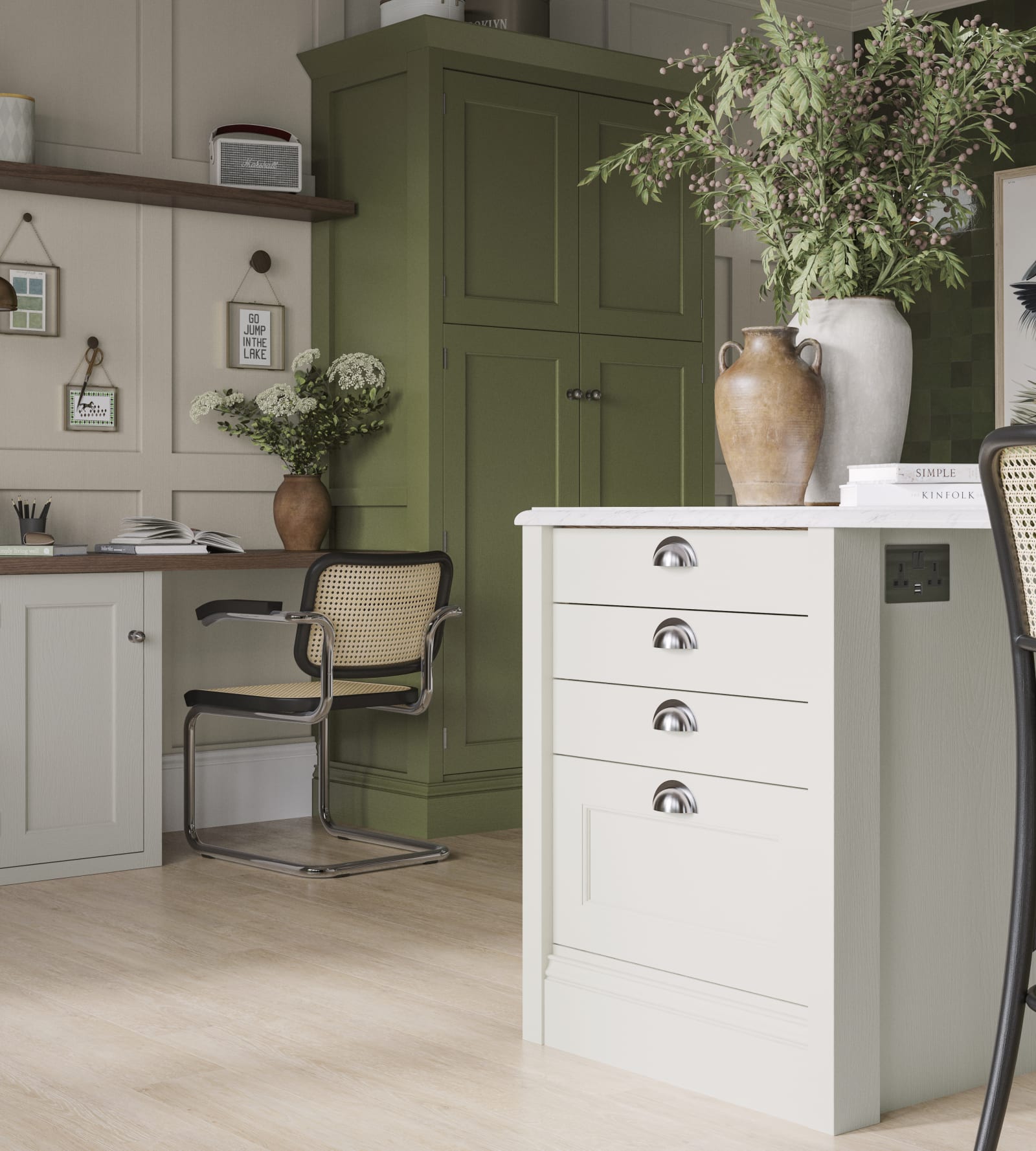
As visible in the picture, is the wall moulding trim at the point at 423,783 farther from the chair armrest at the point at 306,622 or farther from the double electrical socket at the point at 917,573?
the double electrical socket at the point at 917,573

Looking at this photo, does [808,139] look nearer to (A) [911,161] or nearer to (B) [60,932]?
(A) [911,161]

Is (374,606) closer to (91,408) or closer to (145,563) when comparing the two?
(145,563)

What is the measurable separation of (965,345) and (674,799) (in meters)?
3.88

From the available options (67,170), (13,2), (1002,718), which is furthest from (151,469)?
(1002,718)

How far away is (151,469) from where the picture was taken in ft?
15.1

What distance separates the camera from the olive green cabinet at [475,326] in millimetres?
4535

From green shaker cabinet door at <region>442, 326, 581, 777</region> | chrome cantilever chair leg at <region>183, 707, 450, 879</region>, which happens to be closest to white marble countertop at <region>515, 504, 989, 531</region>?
chrome cantilever chair leg at <region>183, 707, 450, 879</region>

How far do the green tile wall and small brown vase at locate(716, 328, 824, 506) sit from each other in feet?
11.4

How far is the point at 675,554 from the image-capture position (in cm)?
244

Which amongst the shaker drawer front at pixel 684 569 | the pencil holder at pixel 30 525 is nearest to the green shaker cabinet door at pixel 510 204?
the pencil holder at pixel 30 525

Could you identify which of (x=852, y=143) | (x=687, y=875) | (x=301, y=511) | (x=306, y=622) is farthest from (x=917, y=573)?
(x=301, y=511)

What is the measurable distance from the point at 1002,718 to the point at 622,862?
24.4 inches

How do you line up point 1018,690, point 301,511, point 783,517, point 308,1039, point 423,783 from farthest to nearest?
point 301,511 < point 423,783 < point 308,1039 < point 783,517 < point 1018,690

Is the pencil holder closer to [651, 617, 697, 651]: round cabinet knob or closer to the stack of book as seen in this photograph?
[651, 617, 697, 651]: round cabinet knob
